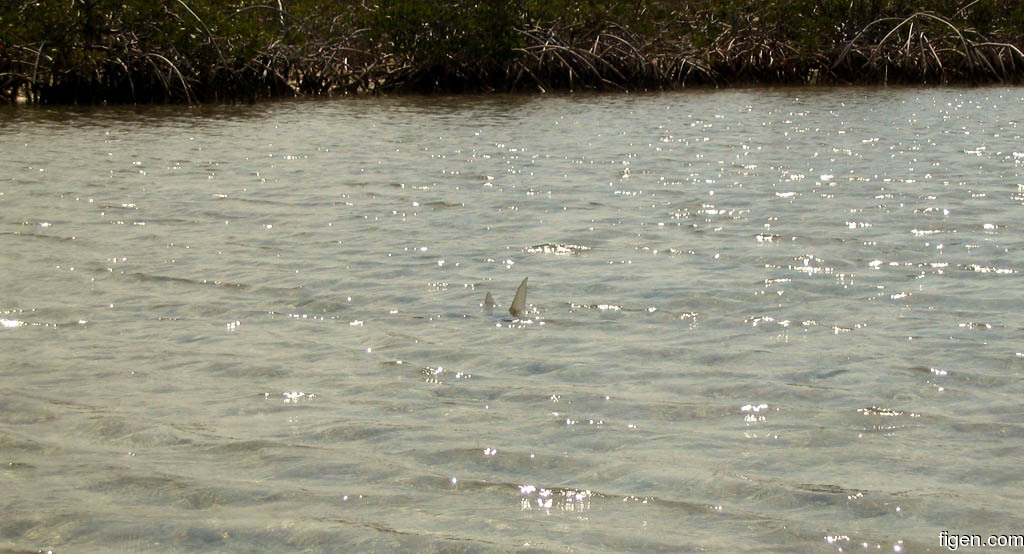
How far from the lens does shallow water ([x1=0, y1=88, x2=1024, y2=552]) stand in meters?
2.70

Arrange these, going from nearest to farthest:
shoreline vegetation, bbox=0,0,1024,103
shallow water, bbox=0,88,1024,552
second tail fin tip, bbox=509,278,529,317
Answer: shallow water, bbox=0,88,1024,552
second tail fin tip, bbox=509,278,529,317
shoreline vegetation, bbox=0,0,1024,103

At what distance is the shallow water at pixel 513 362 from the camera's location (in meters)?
2.70

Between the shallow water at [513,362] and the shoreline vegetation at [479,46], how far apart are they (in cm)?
845

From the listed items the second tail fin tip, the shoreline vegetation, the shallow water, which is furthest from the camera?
the shoreline vegetation

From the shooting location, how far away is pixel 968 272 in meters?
5.11

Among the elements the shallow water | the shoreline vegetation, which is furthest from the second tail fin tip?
the shoreline vegetation

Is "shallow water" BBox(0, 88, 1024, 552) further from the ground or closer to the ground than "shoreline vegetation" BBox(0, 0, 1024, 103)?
closer to the ground

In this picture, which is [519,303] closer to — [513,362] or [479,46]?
[513,362]

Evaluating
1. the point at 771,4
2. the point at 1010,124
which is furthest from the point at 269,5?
the point at 1010,124

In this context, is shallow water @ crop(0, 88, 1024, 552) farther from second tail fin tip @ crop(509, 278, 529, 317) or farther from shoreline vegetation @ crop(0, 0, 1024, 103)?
shoreline vegetation @ crop(0, 0, 1024, 103)

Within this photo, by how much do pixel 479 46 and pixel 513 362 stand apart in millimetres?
15561

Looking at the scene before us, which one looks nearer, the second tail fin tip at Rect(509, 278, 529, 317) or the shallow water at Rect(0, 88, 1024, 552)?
the shallow water at Rect(0, 88, 1024, 552)

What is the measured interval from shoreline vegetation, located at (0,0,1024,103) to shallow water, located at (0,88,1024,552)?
333 inches

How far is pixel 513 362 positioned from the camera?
3.88m
